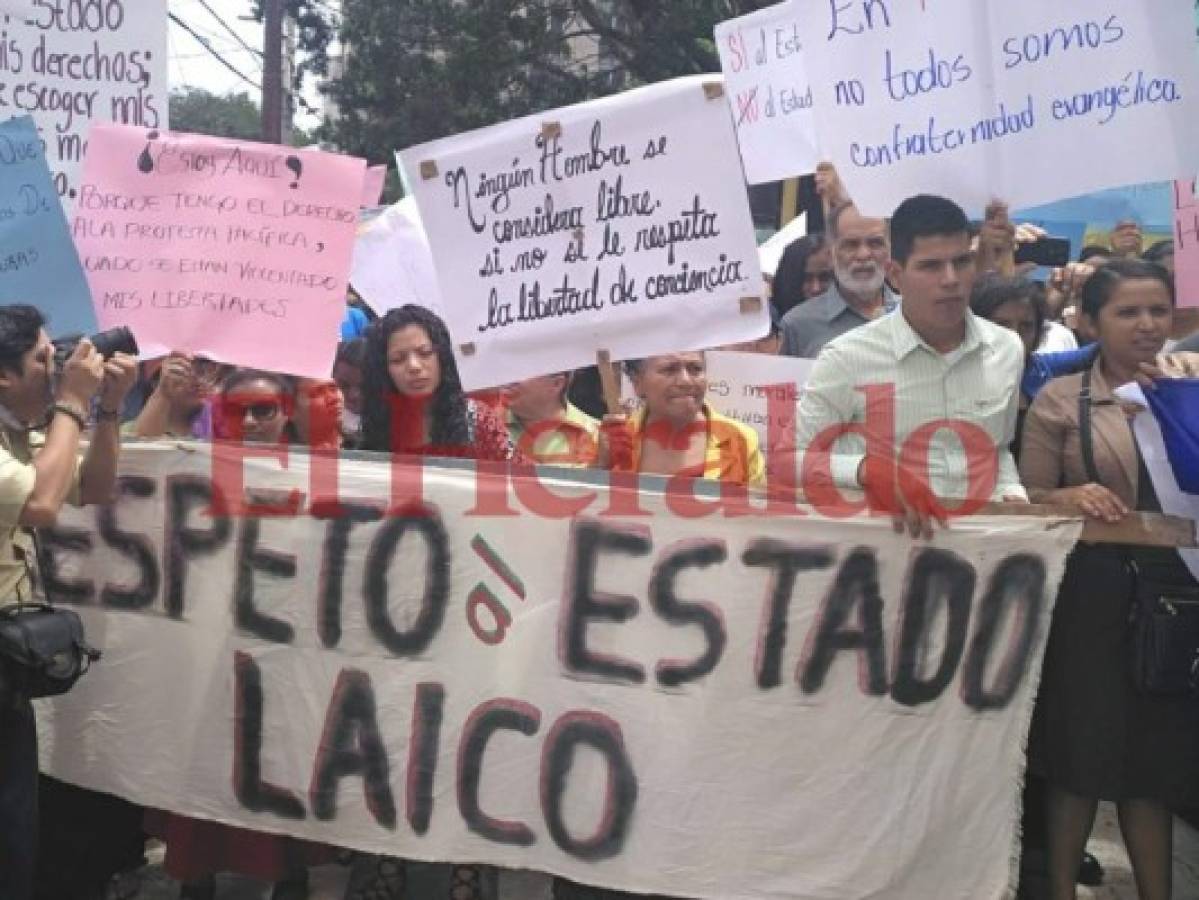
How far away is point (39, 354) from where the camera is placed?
3043mm

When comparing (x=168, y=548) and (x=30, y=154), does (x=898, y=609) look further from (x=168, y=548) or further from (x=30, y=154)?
(x=30, y=154)

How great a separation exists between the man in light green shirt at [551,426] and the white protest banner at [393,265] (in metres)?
1.13

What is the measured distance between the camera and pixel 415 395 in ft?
12.2

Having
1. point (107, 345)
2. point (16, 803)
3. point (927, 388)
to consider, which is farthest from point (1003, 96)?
point (16, 803)

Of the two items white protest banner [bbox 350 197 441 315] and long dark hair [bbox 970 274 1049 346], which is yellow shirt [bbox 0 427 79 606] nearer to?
white protest banner [bbox 350 197 441 315]

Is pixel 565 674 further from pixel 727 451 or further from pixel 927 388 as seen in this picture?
pixel 927 388

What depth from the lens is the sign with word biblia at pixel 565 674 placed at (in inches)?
117

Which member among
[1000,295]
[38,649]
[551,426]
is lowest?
[38,649]

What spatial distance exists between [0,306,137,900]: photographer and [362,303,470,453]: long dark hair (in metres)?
0.74

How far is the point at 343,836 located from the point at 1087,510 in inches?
73.9

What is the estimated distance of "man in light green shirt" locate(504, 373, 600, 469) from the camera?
3832mm

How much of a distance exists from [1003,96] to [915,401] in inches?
32.7

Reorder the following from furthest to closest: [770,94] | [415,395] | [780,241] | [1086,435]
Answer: [780,241] < [770,94] < [415,395] < [1086,435]

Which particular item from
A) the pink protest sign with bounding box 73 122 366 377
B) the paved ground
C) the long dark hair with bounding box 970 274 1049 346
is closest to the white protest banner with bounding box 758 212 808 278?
the long dark hair with bounding box 970 274 1049 346
